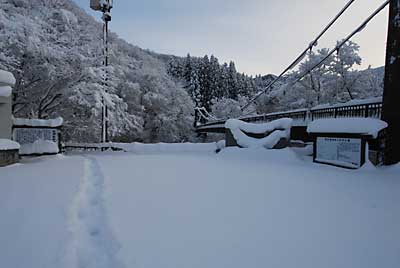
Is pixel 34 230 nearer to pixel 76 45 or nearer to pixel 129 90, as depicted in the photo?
pixel 76 45

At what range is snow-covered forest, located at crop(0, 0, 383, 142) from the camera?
1116cm

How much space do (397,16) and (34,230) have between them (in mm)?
7824

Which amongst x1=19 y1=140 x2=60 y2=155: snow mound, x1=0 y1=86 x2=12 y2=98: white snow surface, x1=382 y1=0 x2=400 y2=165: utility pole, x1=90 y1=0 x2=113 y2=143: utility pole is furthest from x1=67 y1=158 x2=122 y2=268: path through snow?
x1=90 y1=0 x2=113 y2=143: utility pole

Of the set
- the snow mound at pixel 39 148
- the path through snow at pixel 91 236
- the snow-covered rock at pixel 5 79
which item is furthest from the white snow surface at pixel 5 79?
the path through snow at pixel 91 236

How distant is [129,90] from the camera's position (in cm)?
2352

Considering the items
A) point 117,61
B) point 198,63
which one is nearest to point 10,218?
point 117,61

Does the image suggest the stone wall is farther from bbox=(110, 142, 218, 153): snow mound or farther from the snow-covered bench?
bbox=(110, 142, 218, 153): snow mound

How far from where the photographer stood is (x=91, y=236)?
241cm

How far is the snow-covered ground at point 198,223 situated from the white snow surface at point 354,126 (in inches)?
65.2

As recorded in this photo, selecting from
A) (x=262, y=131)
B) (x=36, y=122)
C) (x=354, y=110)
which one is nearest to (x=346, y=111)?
(x=354, y=110)

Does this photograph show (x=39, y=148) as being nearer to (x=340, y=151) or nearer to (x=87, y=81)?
(x=87, y=81)

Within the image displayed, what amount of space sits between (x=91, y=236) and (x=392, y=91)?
6.72 m

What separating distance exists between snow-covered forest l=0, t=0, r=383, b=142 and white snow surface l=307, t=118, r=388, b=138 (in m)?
9.54

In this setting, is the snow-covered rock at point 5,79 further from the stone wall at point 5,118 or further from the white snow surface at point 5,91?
the stone wall at point 5,118
